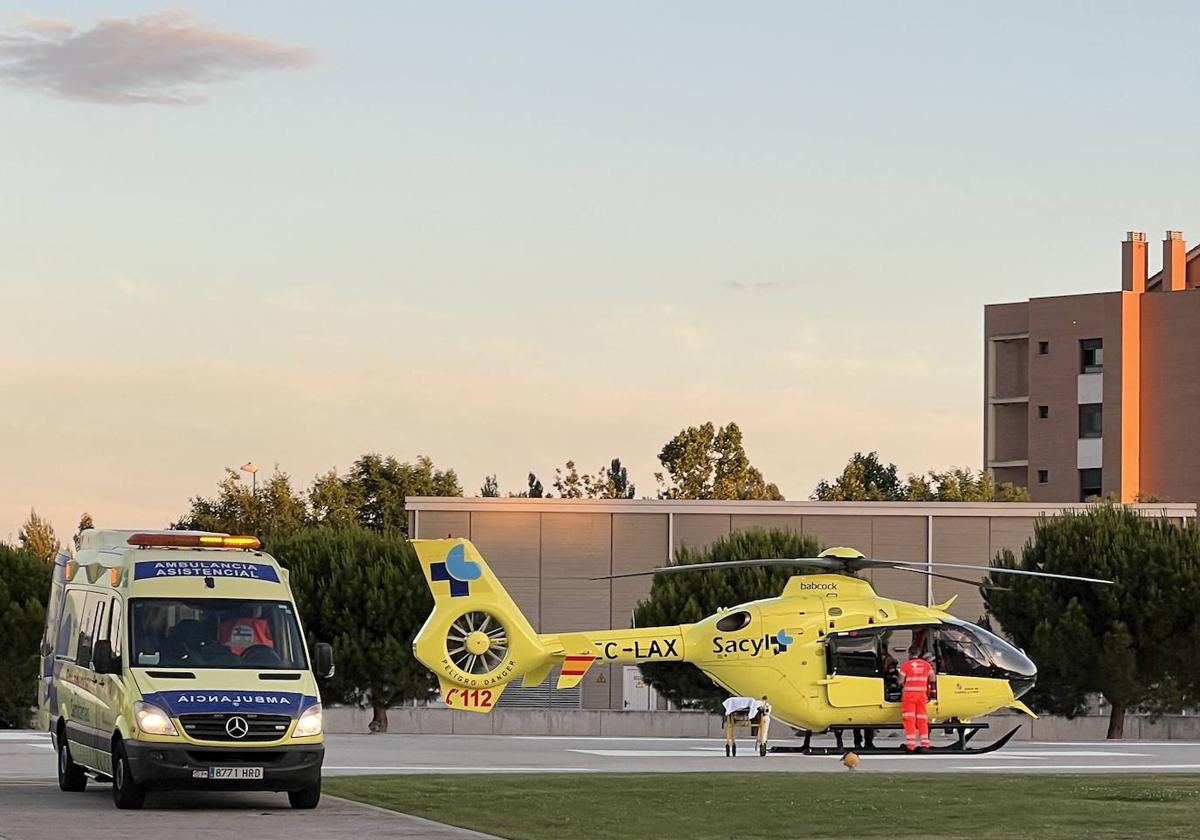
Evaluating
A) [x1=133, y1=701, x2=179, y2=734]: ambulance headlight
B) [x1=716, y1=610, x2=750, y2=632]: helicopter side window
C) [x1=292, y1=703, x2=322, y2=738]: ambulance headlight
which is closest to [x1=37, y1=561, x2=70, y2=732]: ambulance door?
[x1=133, y1=701, x2=179, y2=734]: ambulance headlight

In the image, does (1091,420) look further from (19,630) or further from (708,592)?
(19,630)

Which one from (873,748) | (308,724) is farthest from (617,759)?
(308,724)

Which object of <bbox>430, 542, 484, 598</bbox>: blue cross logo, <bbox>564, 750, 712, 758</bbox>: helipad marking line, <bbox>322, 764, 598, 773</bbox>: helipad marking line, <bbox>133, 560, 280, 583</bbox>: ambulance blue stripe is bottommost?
<bbox>564, 750, 712, 758</bbox>: helipad marking line

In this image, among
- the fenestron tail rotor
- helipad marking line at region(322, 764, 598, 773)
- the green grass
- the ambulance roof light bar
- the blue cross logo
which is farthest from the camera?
the blue cross logo

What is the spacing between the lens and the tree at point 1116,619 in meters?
54.7

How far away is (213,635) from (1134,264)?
95.7 meters

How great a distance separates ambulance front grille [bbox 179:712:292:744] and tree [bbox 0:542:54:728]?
35.0 meters

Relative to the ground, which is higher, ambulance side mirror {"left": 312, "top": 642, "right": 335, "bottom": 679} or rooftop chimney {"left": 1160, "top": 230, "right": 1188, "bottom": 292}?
rooftop chimney {"left": 1160, "top": 230, "right": 1188, "bottom": 292}

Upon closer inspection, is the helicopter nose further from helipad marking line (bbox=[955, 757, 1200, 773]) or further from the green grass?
the green grass

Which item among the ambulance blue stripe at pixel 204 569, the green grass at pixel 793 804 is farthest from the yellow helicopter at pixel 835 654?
the ambulance blue stripe at pixel 204 569

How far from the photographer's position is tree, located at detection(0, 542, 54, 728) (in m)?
56.4

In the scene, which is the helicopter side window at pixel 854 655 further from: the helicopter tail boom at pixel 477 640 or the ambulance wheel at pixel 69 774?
the ambulance wheel at pixel 69 774

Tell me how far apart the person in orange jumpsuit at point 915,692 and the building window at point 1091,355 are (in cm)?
7834

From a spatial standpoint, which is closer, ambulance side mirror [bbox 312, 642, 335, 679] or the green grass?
the green grass
